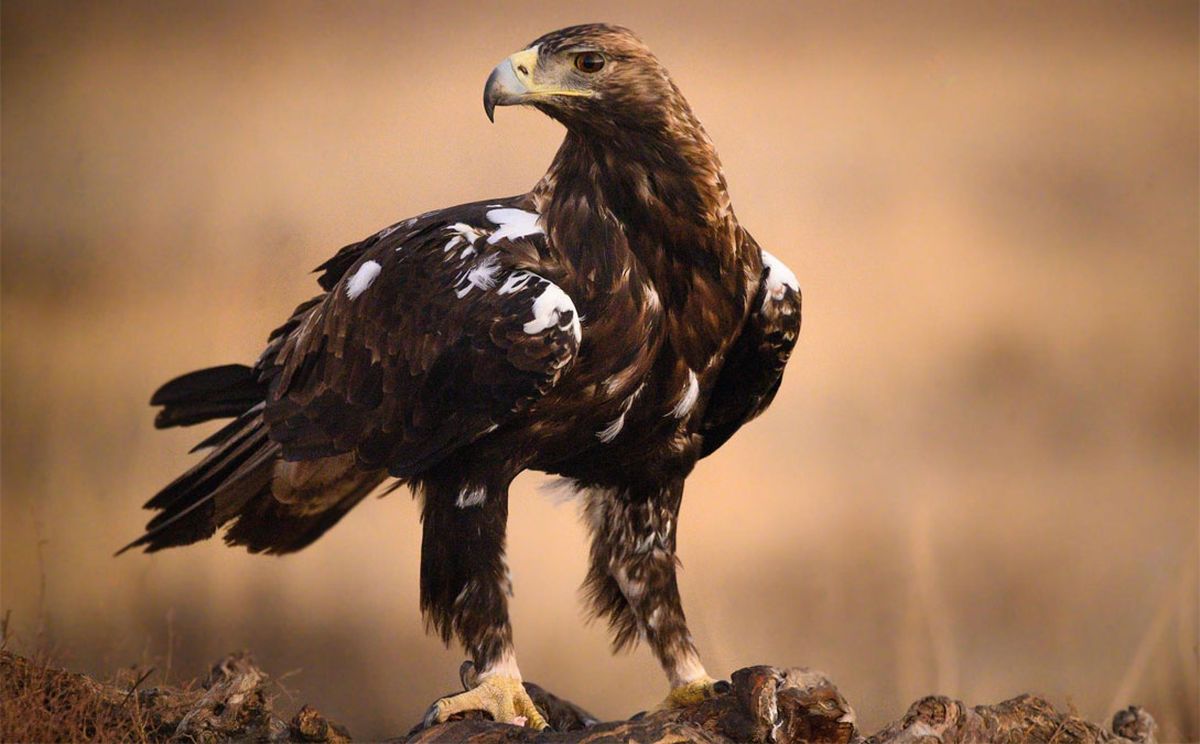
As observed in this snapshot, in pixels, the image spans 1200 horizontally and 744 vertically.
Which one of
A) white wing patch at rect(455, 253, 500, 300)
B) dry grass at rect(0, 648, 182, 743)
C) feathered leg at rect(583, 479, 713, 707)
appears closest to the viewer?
dry grass at rect(0, 648, 182, 743)

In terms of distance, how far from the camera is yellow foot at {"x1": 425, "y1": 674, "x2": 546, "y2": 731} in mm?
2994

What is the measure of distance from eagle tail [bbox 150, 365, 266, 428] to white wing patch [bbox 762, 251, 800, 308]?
1405mm

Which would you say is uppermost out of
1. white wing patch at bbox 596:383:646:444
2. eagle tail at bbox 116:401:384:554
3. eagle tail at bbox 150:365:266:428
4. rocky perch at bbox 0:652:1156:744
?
eagle tail at bbox 150:365:266:428

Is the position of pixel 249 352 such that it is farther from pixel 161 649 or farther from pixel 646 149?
pixel 646 149

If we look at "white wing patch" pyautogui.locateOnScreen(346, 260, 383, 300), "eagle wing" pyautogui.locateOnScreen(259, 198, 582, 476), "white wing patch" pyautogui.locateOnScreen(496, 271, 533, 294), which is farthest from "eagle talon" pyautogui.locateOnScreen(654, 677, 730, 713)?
"white wing patch" pyautogui.locateOnScreen(346, 260, 383, 300)

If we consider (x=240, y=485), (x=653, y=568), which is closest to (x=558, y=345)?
(x=653, y=568)

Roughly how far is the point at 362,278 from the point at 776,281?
101 cm

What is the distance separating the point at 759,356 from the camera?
10.9 feet

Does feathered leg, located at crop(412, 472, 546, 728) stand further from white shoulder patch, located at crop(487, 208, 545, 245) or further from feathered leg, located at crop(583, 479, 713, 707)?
white shoulder patch, located at crop(487, 208, 545, 245)

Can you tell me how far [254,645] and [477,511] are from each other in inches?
104

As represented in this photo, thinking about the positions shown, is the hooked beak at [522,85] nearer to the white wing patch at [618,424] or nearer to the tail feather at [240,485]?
the white wing patch at [618,424]

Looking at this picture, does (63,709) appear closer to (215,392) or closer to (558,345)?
(215,392)

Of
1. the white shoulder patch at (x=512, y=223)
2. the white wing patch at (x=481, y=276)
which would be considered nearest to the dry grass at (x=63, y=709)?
the white wing patch at (x=481, y=276)

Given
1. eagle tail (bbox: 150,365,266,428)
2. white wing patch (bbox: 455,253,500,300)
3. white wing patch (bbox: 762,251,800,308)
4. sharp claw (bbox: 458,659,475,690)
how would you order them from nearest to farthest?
1. white wing patch (bbox: 455,253,500,300)
2. sharp claw (bbox: 458,659,475,690)
3. white wing patch (bbox: 762,251,800,308)
4. eagle tail (bbox: 150,365,266,428)
